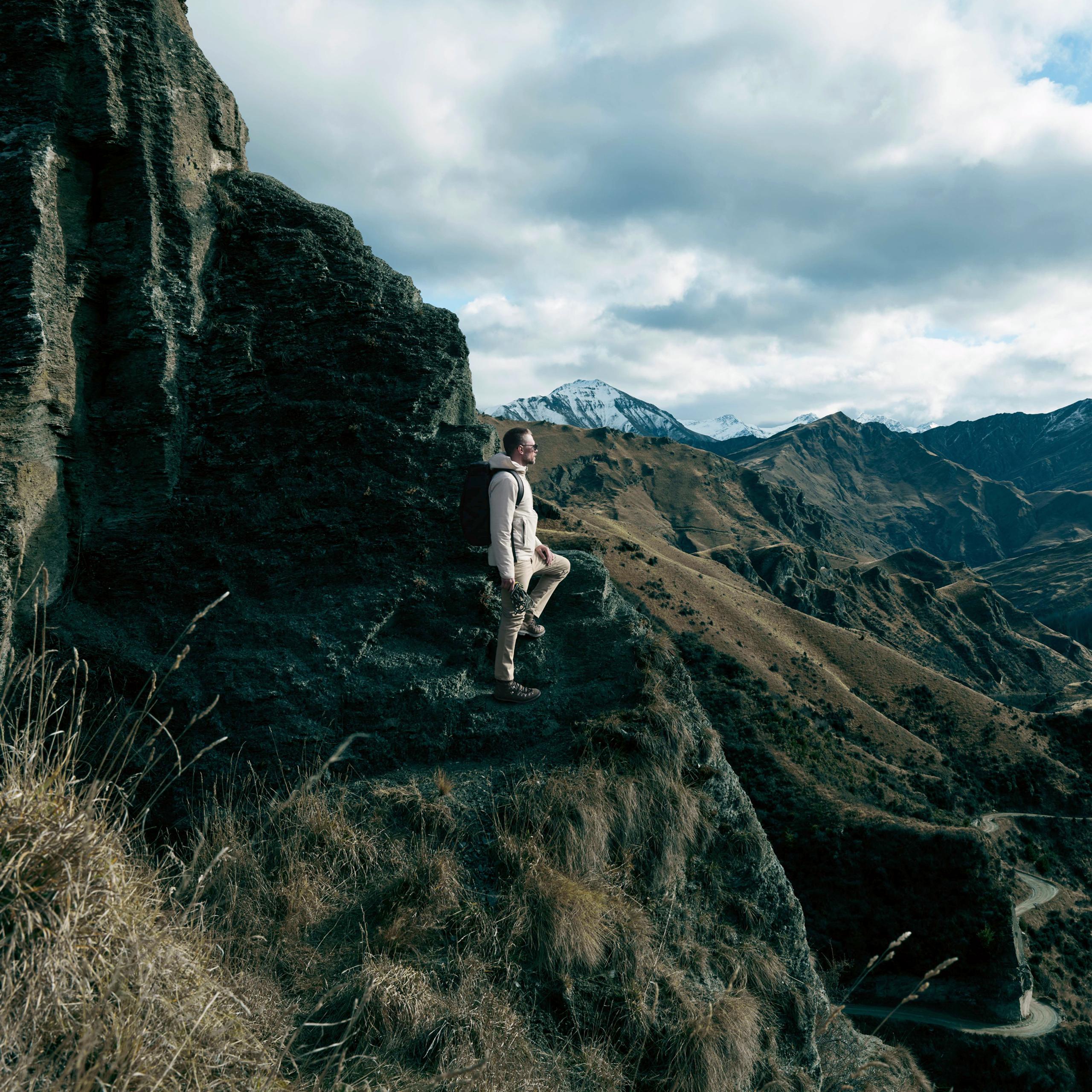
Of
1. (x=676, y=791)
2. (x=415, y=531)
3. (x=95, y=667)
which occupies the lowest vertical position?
(x=676, y=791)

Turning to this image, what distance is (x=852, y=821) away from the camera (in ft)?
162

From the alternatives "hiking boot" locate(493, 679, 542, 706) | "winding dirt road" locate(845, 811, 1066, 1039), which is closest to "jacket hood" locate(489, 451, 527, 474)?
"hiking boot" locate(493, 679, 542, 706)

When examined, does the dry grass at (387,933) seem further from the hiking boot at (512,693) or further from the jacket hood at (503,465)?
the jacket hood at (503,465)

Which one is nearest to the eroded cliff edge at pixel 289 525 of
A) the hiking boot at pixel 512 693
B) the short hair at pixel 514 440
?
the hiking boot at pixel 512 693

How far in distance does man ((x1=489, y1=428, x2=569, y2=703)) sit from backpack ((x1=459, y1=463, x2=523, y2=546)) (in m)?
0.08

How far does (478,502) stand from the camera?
7.11 meters

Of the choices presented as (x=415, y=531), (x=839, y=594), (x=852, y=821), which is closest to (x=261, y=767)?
(x=415, y=531)

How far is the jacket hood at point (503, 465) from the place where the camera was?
6949 millimetres

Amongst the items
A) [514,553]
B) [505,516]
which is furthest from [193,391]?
[514,553]

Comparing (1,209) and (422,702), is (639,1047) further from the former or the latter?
(1,209)

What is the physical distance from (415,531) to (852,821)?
2061 inches

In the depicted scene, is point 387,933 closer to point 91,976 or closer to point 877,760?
point 91,976

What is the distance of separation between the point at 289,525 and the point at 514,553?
2926mm

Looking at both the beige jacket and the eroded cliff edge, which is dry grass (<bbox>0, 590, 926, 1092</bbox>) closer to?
the eroded cliff edge
